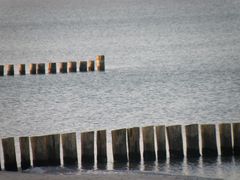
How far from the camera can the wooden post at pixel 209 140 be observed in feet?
80.2

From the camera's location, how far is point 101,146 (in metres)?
24.2

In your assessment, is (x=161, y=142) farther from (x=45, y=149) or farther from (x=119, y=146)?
(x=45, y=149)

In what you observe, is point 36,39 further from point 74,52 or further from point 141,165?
point 141,165

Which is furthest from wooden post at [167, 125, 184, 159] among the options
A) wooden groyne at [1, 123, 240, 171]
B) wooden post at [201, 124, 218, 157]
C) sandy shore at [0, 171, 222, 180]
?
sandy shore at [0, 171, 222, 180]

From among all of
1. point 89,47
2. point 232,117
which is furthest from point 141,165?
point 89,47

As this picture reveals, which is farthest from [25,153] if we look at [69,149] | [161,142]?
[161,142]

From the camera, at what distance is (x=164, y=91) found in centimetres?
4828

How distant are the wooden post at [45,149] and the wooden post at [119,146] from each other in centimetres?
164

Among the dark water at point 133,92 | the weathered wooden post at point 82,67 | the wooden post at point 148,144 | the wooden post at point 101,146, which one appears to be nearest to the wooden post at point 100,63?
the dark water at point 133,92

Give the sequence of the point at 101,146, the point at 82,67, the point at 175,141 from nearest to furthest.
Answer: the point at 101,146 → the point at 175,141 → the point at 82,67

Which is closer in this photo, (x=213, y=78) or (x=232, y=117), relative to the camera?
(x=232, y=117)

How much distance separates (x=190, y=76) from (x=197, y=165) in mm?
31356

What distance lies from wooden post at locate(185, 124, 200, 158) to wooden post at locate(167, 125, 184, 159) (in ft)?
0.78

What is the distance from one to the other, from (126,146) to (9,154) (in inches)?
133
